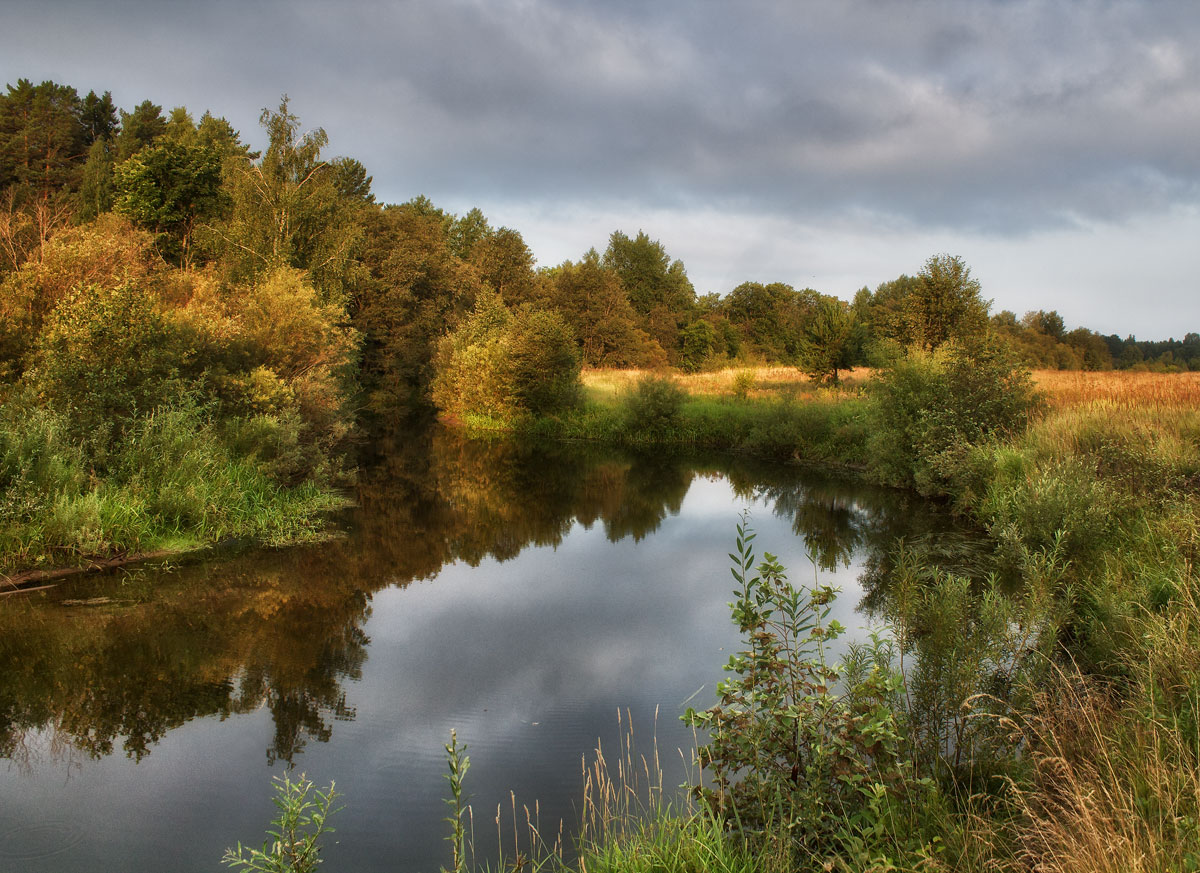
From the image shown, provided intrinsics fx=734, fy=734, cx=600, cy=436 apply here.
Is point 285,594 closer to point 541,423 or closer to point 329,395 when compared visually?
point 329,395

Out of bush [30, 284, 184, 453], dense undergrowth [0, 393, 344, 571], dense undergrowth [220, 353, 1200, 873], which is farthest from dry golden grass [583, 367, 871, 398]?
bush [30, 284, 184, 453]

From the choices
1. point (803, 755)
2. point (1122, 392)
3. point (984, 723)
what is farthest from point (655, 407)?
point (803, 755)

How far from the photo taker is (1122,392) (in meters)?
14.7

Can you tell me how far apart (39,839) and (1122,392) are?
692 inches

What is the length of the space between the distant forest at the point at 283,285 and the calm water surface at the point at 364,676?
4542 millimetres

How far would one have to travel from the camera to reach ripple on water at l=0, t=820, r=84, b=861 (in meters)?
4.33

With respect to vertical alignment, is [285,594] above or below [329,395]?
below

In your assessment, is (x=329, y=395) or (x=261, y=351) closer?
(x=261, y=351)

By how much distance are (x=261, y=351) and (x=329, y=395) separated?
103 inches

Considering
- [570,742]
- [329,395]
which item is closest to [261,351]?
[329,395]

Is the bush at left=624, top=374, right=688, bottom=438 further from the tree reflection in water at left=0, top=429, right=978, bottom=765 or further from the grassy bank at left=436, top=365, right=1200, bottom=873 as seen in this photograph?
the grassy bank at left=436, top=365, right=1200, bottom=873

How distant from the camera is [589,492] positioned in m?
18.3

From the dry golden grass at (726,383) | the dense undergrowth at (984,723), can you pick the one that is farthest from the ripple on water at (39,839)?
the dry golden grass at (726,383)

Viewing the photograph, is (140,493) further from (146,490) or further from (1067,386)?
(1067,386)
